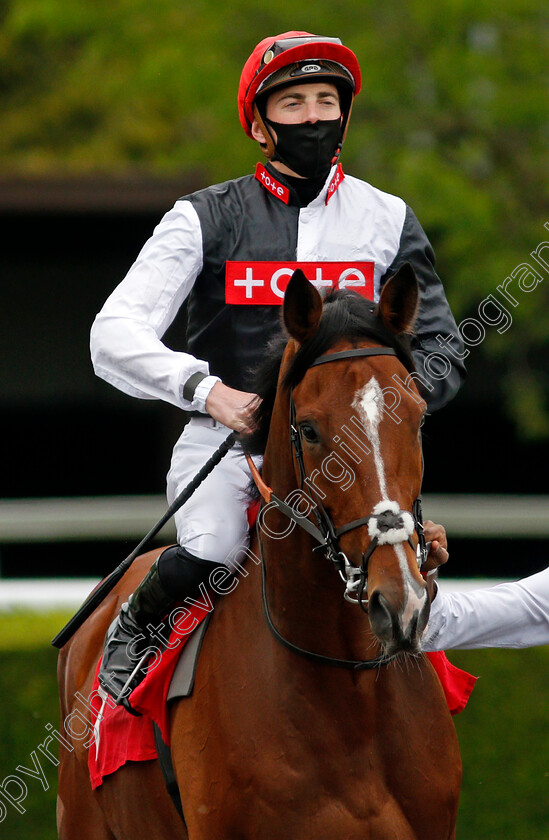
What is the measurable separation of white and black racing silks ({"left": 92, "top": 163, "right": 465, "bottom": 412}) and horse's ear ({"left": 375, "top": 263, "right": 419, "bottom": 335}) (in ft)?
1.51

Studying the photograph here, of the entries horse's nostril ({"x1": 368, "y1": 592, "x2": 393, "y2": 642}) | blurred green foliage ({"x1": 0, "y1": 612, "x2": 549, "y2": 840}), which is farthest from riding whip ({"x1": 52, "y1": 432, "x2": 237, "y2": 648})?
blurred green foliage ({"x1": 0, "y1": 612, "x2": 549, "y2": 840})

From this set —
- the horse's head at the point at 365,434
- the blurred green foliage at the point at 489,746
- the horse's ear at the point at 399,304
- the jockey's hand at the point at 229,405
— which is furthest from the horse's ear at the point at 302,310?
the blurred green foliage at the point at 489,746

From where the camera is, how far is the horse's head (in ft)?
8.25

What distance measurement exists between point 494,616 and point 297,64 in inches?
66.1

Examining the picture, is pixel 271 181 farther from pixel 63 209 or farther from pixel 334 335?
pixel 63 209

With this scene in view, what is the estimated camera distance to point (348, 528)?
8.58 ft

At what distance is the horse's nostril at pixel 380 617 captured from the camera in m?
2.48

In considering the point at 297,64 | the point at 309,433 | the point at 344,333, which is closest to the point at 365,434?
the point at 309,433

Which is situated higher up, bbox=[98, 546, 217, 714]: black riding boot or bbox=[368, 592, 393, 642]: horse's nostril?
bbox=[368, 592, 393, 642]: horse's nostril

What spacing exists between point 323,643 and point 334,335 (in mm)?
770

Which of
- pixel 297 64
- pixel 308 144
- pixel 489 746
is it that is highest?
pixel 297 64

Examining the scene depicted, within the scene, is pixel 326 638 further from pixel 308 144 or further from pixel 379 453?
pixel 308 144

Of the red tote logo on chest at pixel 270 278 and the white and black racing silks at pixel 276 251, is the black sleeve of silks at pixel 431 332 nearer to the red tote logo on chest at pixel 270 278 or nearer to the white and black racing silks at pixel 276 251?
the white and black racing silks at pixel 276 251

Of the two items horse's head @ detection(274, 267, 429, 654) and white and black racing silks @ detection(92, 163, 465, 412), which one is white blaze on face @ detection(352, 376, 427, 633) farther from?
white and black racing silks @ detection(92, 163, 465, 412)
